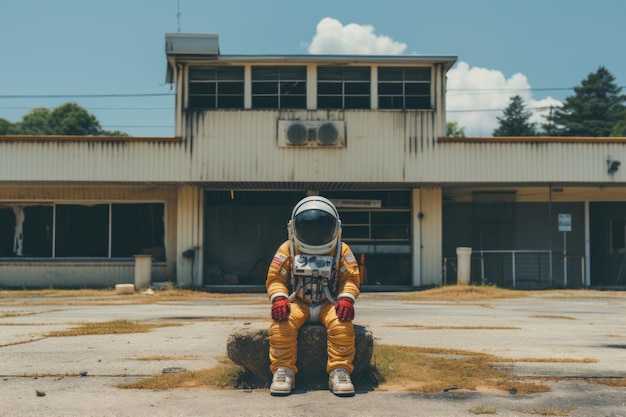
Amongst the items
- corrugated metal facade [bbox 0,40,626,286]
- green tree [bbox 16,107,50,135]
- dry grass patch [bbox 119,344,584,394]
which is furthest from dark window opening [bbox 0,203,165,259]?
green tree [bbox 16,107,50,135]

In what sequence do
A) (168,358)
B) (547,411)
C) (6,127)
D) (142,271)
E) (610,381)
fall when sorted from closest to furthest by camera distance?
(547,411)
(610,381)
(168,358)
(142,271)
(6,127)

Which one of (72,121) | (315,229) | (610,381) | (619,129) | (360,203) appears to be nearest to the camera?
(315,229)

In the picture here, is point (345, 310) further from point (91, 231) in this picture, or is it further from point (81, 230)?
point (81, 230)

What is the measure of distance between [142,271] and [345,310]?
18.3m

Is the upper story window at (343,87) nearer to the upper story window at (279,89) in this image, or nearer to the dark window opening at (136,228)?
the upper story window at (279,89)

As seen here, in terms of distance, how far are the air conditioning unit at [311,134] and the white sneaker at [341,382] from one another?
1733 centimetres

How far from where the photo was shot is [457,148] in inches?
939

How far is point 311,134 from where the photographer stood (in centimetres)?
2386

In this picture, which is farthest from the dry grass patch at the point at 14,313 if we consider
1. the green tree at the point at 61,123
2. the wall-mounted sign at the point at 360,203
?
the green tree at the point at 61,123

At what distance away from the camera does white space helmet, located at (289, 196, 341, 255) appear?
7211 mm

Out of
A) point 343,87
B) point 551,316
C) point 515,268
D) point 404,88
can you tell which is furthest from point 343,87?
point 551,316

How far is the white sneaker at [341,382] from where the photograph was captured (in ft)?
21.5

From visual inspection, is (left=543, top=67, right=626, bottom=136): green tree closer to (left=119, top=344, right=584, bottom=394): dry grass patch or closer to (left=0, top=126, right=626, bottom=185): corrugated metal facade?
(left=0, top=126, right=626, bottom=185): corrugated metal facade

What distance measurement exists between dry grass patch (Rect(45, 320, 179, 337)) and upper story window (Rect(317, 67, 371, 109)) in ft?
43.0
